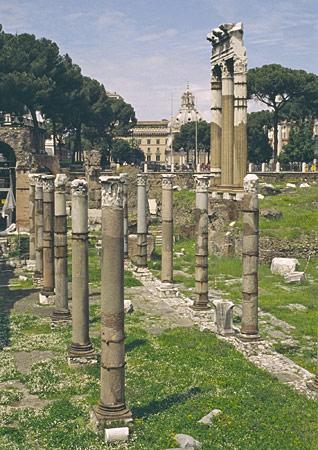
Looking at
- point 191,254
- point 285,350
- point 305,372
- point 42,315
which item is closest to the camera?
point 305,372

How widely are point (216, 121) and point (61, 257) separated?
1881 cm

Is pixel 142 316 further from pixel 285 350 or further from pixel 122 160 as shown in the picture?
pixel 122 160

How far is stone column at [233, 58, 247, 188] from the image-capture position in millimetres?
30922

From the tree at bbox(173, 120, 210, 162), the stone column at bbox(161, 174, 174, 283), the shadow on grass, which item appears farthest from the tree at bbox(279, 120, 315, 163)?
the shadow on grass

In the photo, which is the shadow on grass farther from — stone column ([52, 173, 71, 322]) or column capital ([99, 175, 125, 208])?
stone column ([52, 173, 71, 322])

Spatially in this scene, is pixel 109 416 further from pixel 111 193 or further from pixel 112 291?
pixel 111 193

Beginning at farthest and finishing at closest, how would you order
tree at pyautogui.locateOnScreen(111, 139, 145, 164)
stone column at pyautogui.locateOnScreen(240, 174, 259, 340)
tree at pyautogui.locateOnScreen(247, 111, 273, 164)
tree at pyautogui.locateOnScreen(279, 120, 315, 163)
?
1. tree at pyautogui.locateOnScreen(111, 139, 145, 164)
2. tree at pyautogui.locateOnScreen(247, 111, 273, 164)
3. tree at pyautogui.locateOnScreen(279, 120, 315, 163)
4. stone column at pyautogui.locateOnScreen(240, 174, 259, 340)

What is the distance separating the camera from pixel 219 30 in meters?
31.6

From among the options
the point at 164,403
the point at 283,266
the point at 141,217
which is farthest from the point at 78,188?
the point at 283,266

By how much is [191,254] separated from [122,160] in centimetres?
6947

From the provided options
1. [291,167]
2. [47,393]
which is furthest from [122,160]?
[47,393]

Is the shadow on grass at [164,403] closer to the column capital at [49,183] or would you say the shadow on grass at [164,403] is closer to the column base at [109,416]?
the column base at [109,416]

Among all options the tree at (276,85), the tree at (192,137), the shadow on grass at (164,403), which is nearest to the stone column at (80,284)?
the shadow on grass at (164,403)

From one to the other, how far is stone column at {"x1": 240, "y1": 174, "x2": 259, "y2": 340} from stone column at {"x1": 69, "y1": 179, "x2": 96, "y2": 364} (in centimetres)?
361
